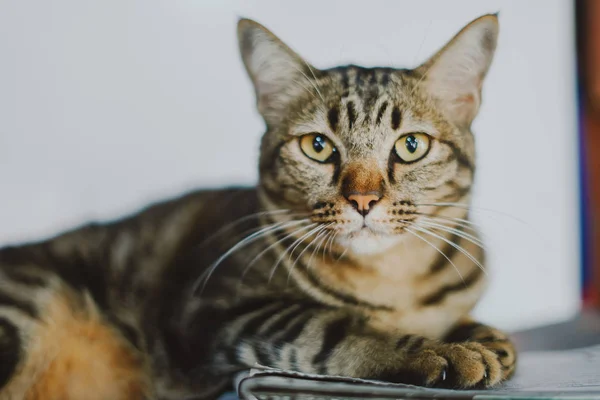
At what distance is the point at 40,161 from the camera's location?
1.10 metres

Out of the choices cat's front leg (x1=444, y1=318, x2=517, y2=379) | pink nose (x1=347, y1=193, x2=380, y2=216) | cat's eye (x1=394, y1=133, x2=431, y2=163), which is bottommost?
cat's front leg (x1=444, y1=318, x2=517, y2=379)

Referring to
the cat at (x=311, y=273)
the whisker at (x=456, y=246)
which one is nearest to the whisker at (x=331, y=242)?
the cat at (x=311, y=273)

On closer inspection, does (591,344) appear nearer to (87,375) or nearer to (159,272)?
(159,272)

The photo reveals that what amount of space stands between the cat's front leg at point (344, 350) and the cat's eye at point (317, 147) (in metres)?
0.22

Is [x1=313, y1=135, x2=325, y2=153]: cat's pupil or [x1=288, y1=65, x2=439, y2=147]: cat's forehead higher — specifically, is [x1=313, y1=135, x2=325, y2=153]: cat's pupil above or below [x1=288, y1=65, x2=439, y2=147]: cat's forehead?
below

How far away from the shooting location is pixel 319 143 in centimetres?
84

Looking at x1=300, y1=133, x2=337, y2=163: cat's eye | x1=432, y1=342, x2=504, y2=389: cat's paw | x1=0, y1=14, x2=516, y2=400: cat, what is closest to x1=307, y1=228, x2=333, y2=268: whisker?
x1=0, y1=14, x2=516, y2=400: cat

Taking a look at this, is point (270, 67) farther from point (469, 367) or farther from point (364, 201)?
point (469, 367)

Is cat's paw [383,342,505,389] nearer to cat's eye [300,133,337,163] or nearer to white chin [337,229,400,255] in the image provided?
white chin [337,229,400,255]

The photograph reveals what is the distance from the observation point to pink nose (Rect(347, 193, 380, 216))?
756 millimetres

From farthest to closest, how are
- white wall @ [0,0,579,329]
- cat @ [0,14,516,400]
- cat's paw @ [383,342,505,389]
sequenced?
white wall @ [0,0,579,329] → cat @ [0,14,516,400] → cat's paw @ [383,342,505,389]

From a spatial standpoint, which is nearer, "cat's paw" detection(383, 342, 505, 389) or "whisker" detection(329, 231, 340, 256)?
"cat's paw" detection(383, 342, 505, 389)

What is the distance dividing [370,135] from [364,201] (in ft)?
0.34

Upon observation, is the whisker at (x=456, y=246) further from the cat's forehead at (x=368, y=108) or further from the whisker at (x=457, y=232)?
the cat's forehead at (x=368, y=108)
